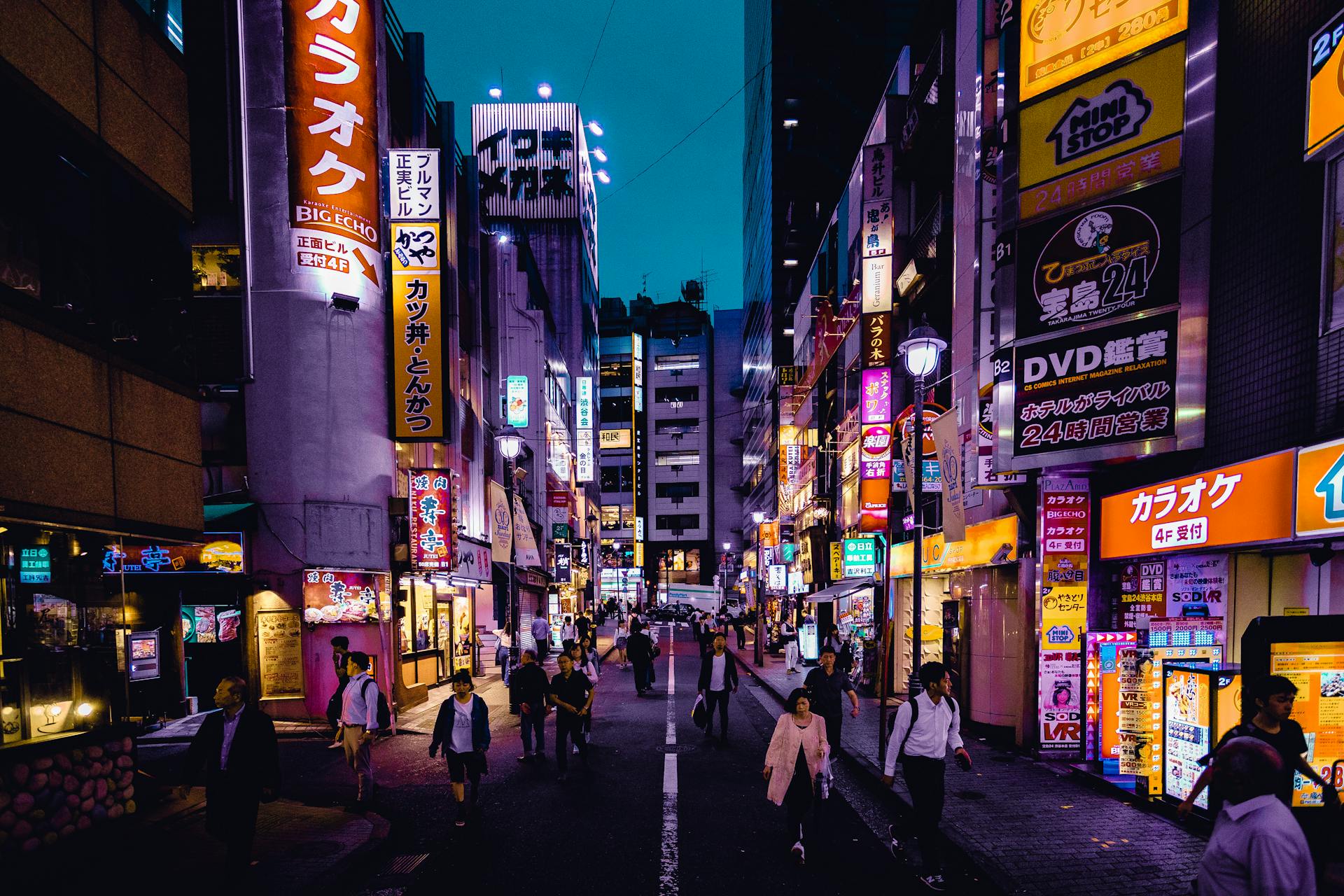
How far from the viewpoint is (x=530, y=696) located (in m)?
11.1

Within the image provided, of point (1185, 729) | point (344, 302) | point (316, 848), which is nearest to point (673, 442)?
point (344, 302)

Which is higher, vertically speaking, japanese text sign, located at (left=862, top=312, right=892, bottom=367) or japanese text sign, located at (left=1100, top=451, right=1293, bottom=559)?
japanese text sign, located at (left=862, top=312, right=892, bottom=367)

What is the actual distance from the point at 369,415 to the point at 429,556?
3638 mm

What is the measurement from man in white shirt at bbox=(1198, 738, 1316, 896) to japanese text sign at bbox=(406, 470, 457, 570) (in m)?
15.9

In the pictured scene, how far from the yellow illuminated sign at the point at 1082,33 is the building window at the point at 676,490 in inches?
2958

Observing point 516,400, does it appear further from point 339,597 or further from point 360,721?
point 360,721

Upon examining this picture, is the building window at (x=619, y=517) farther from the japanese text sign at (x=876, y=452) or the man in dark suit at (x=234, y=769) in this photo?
the man in dark suit at (x=234, y=769)

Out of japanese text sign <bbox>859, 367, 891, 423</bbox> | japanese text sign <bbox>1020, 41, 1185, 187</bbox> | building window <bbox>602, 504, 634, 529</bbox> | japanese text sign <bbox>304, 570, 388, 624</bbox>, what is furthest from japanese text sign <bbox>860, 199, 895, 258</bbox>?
building window <bbox>602, 504, 634, 529</bbox>

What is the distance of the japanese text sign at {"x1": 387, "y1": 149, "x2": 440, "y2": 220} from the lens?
17141 mm

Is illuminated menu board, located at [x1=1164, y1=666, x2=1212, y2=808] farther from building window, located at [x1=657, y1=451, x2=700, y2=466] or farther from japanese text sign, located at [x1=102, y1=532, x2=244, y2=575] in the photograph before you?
building window, located at [x1=657, y1=451, x2=700, y2=466]

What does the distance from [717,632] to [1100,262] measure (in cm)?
897

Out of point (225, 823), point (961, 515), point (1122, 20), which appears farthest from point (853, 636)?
point (225, 823)

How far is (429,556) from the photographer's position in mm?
17062

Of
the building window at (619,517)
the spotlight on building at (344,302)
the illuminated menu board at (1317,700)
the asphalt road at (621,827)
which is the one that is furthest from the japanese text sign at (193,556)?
the building window at (619,517)
